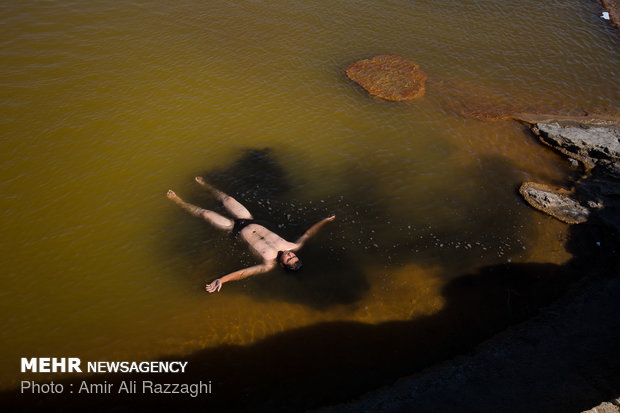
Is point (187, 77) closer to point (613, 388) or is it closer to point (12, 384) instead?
point (12, 384)

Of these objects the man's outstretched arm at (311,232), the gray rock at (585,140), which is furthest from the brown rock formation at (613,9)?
the man's outstretched arm at (311,232)

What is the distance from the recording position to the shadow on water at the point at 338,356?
21.3 feet

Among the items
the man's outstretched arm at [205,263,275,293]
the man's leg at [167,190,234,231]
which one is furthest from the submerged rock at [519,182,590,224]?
the man's leg at [167,190,234,231]

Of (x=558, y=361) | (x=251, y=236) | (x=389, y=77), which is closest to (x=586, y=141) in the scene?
(x=389, y=77)

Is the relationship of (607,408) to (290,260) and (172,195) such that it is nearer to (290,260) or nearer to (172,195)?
(290,260)

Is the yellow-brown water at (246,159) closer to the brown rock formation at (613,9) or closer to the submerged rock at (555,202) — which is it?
the submerged rock at (555,202)

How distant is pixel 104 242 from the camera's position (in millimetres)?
8719

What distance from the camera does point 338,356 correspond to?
23.3ft

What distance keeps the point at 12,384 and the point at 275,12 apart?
16426mm

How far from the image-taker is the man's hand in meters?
7.89

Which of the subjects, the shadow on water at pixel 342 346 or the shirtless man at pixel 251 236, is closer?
the shadow on water at pixel 342 346

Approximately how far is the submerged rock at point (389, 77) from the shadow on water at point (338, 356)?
7745 mm

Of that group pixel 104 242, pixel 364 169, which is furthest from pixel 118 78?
pixel 364 169

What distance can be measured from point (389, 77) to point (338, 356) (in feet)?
35.6
